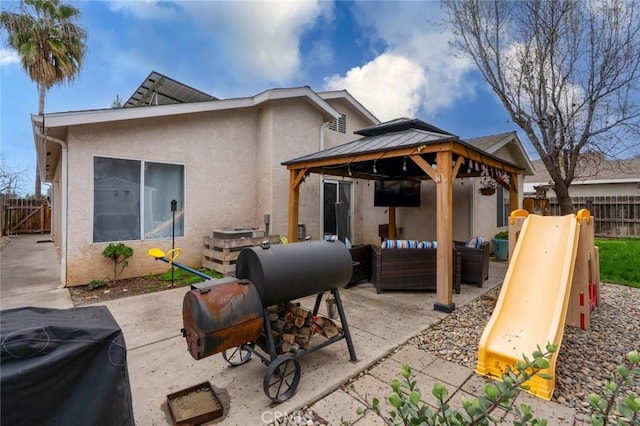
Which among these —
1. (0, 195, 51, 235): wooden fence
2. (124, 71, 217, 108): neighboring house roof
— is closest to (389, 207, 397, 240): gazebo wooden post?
(124, 71, 217, 108): neighboring house roof

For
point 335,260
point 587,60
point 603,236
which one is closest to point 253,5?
point 335,260

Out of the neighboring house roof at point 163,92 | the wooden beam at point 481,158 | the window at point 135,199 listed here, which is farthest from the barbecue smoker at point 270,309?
the neighboring house roof at point 163,92

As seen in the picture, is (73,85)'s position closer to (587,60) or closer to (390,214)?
(390,214)

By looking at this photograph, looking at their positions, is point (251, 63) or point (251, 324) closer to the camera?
point (251, 324)

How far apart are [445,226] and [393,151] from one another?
155cm

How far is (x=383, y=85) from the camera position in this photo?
1045 cm

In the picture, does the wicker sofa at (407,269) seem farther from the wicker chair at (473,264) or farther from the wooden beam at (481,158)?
the wooden beam at (481,158)

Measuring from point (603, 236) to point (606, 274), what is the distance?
29.1ft

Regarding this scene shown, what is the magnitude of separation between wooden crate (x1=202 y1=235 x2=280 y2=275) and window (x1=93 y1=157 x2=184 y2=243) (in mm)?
720

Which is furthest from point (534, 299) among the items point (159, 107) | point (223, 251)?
point (159, 107)

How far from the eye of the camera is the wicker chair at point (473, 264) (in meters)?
6.08

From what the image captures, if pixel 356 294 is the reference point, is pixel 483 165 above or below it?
above

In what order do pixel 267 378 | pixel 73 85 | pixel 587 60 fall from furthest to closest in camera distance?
A: pixel 73 85 < pixel 587 60 < pixel 267 378
